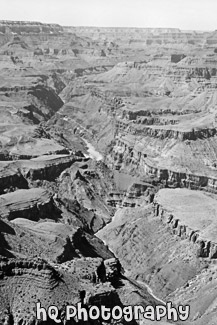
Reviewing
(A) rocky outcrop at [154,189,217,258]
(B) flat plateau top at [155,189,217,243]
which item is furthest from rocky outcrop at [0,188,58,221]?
(B) flat plateau top at [155,189,217,243]

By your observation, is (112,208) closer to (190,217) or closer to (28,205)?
(28,205)

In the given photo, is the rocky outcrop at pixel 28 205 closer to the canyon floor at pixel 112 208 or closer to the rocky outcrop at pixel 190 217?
the canyon floor at pixel 112 208

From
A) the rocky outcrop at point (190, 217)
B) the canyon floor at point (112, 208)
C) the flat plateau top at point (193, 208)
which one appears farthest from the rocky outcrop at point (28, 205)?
the flat plateau top at point (193, 208)

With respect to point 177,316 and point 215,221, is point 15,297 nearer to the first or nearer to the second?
point 177,316

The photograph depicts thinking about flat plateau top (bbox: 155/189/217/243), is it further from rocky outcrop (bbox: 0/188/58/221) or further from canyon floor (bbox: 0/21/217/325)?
rocky outcrop (bbox: 0/188/58/221)

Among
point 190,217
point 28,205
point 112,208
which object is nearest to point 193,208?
point 190,217

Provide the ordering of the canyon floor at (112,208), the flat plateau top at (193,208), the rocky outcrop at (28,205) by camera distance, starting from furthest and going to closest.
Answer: the rocky outcrop at (28,205) < the flat plateau top at (193,208) < the canyon floor at (112,208)

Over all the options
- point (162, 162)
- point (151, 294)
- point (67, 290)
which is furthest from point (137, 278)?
point (162, 162)
